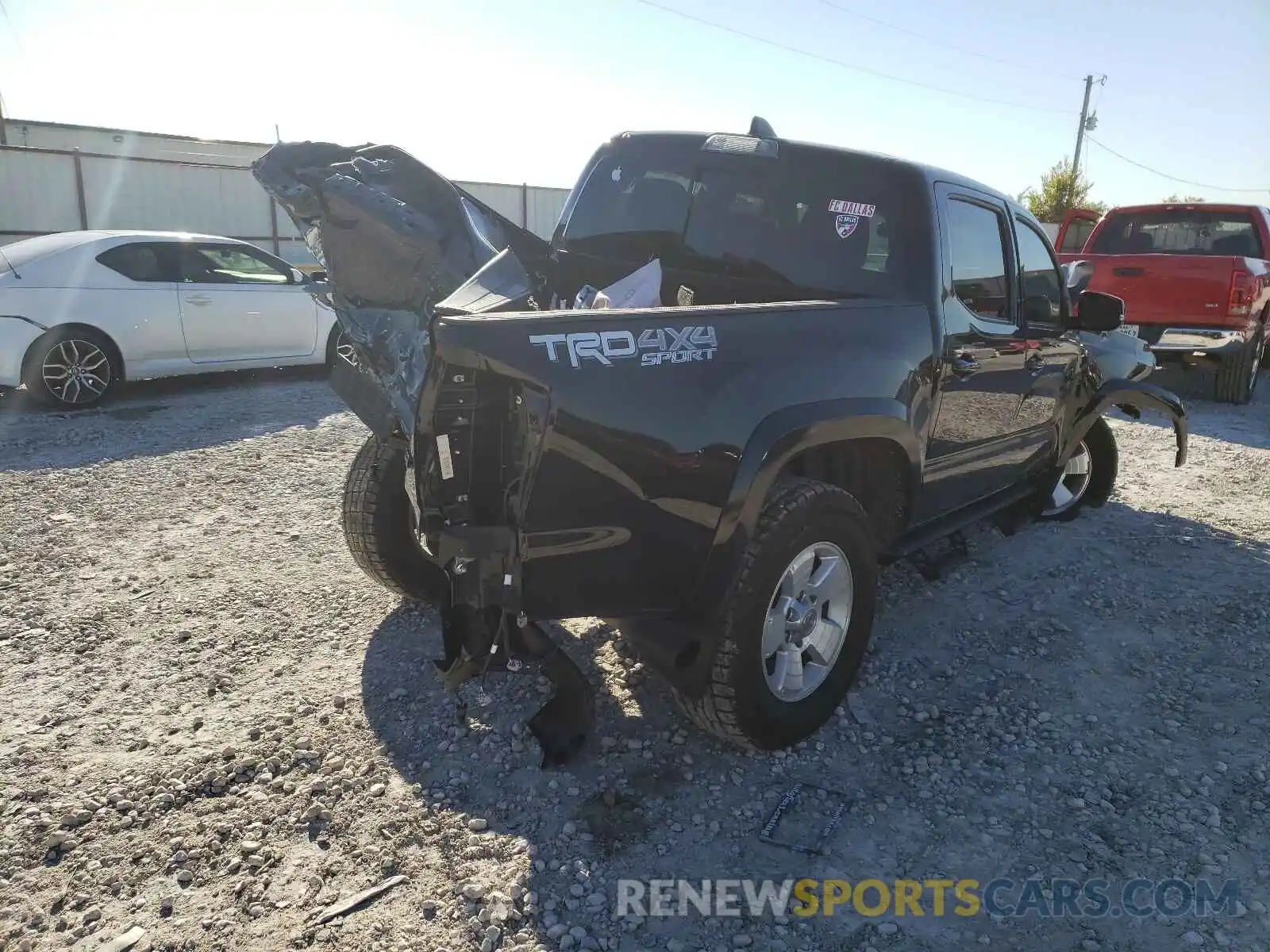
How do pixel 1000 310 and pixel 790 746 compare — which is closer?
pixel 790 746

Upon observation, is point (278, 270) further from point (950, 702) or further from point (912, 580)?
point (950, 702)

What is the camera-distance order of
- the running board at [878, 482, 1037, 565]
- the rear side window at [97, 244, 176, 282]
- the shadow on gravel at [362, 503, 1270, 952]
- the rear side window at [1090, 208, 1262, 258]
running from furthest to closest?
the rear side window at [1090, 208, 1262, 258] → the rear side window at [97, 244, 176, 282] → the running board at [878, 482, 1037, 565] → the shadow on gravel at [362, 503, 1270, 952]

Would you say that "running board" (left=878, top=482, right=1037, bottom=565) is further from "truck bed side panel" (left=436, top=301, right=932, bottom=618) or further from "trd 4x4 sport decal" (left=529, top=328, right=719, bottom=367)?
"trd 4x4 sport decal" (left=529, top=328, right=719, bottom=367)

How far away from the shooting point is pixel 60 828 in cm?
252

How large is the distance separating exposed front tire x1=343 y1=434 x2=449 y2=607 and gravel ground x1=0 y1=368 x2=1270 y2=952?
0.27 meters

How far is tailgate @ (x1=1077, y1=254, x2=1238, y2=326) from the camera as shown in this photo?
8688mm

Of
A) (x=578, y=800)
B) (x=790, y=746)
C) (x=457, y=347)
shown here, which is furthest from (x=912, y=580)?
(x=457, y=347)

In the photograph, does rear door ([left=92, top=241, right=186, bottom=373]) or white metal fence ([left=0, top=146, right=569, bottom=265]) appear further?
white metal fence ([left=0, top=146, right=569, bottom=265])

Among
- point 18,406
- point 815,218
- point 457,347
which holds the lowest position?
point 18,406

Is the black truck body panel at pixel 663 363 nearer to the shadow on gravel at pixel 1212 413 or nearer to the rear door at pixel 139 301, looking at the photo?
the shadow on gravel at pixel 1212 413

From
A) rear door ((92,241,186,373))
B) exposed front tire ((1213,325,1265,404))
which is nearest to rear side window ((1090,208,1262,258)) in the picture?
exposed front tire ((1213,325,1265,404))

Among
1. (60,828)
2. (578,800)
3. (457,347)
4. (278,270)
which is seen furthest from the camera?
(278,270)

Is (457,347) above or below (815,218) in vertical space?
below

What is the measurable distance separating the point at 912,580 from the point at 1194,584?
5.02ft
